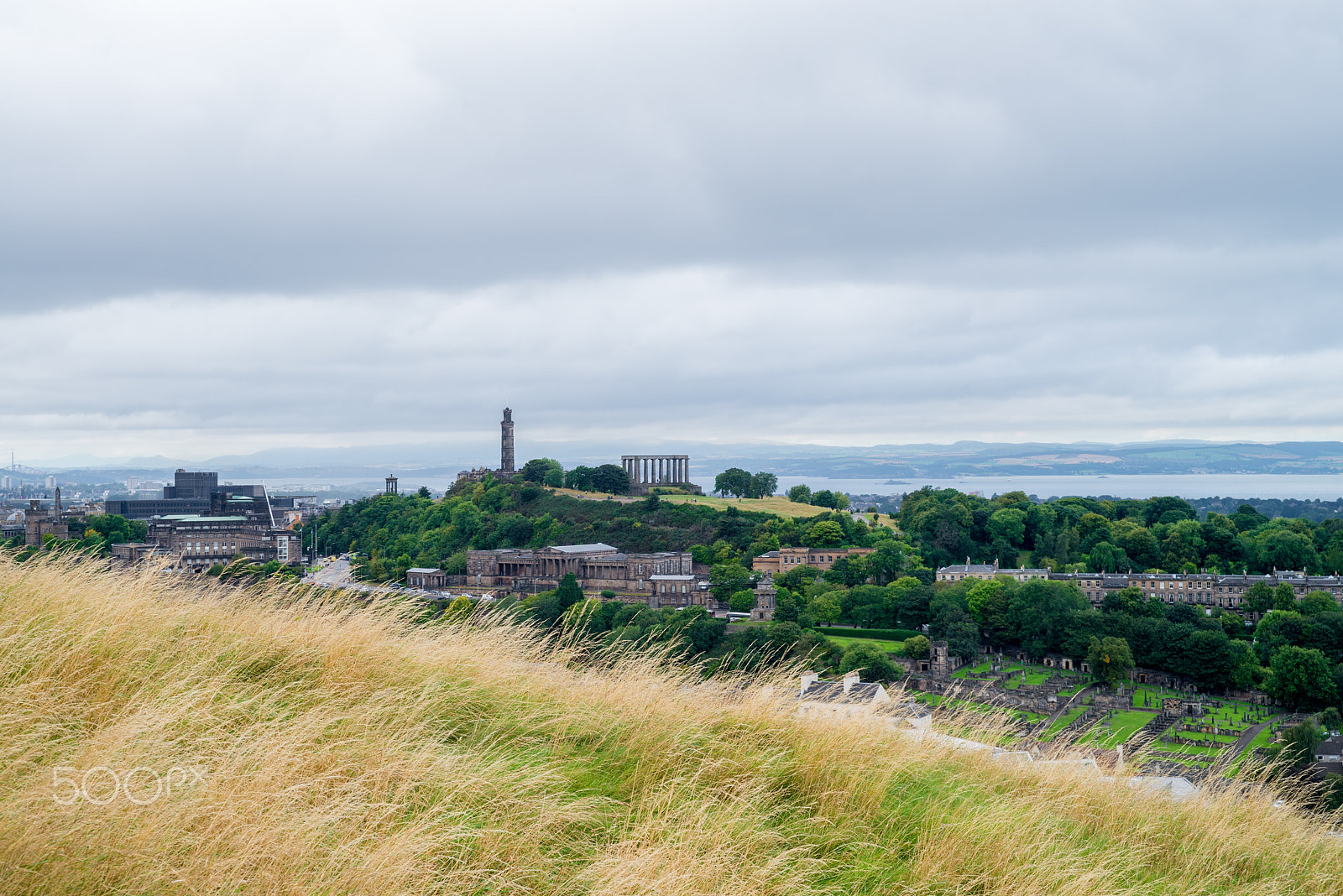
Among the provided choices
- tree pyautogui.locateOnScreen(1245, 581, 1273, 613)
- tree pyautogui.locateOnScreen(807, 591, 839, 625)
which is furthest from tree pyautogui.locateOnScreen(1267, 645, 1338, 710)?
tree pyautogui.locateOnScreen(807, 591, 839, 625)

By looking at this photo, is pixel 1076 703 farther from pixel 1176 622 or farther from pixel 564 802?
pixel 564 802

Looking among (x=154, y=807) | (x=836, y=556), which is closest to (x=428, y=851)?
(x=154, y=807)

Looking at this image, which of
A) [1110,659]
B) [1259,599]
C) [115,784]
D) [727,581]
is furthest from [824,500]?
[115,784]

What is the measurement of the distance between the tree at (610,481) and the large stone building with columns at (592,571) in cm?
2265

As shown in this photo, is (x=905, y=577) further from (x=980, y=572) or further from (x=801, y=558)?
(x=801, y=558)

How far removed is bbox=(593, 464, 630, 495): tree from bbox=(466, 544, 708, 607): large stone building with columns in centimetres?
2265

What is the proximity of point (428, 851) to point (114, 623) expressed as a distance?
271 centimetres

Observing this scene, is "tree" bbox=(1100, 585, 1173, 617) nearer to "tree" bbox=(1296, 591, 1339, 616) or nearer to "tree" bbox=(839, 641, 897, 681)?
"tree" bbox=(1296, 591, 1339, 616)

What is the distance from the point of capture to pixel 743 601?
5550cm

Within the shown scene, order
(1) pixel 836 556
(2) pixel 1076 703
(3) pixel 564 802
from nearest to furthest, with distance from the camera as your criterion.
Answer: (3) pixel 564 802 → (2) pixel 1076 703 → (1) pixel 836 556

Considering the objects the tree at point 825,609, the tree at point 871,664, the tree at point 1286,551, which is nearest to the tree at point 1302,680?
the tree at point 871,664

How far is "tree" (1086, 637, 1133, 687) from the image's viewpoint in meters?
41.8

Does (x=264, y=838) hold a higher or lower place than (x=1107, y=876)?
higher

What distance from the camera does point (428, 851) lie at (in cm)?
376
